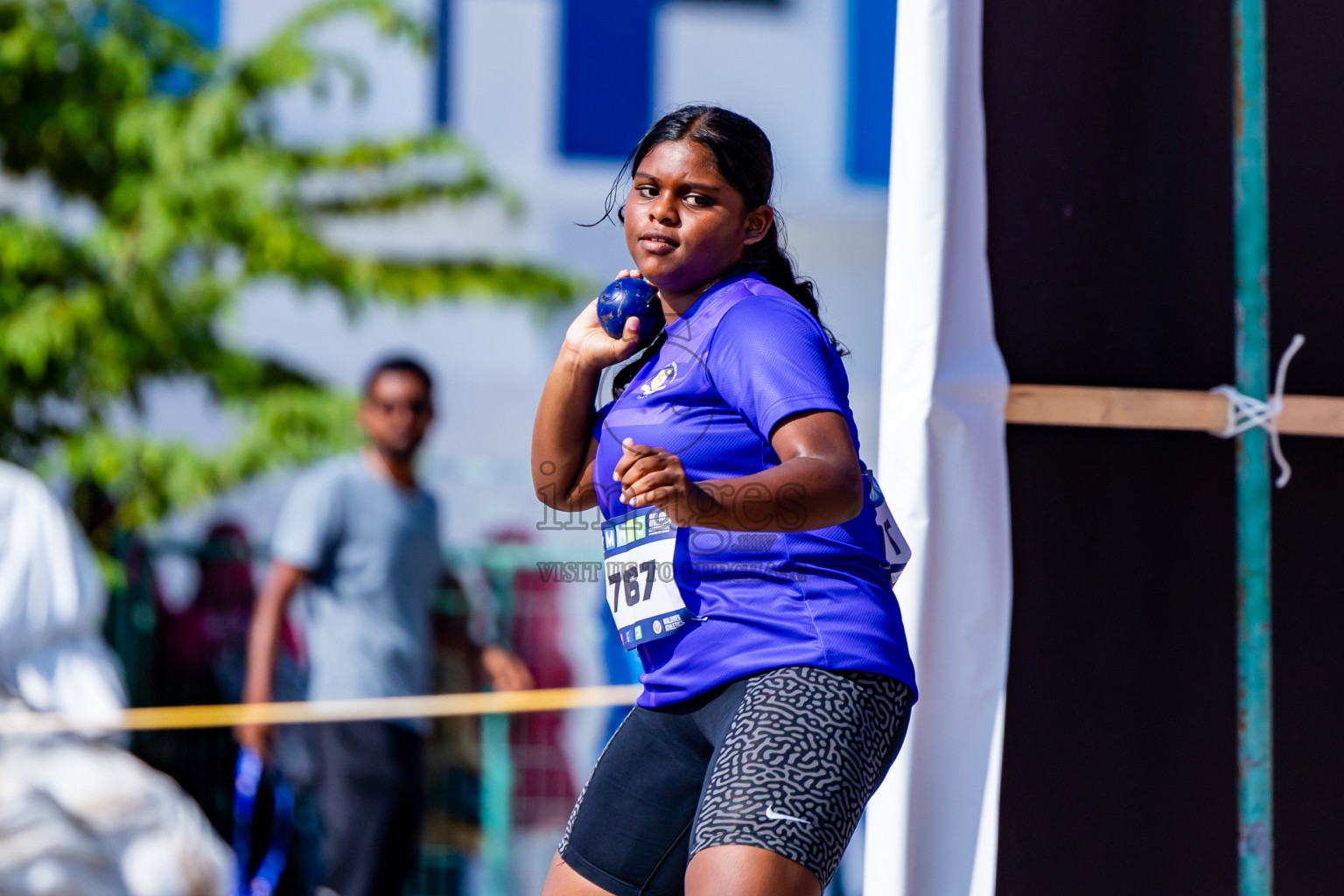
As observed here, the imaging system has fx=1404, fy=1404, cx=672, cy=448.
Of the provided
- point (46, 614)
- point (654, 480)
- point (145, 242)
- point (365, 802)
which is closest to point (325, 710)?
point (365, 802)

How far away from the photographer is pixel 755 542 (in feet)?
6.30

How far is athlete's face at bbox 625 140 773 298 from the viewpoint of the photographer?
201cm

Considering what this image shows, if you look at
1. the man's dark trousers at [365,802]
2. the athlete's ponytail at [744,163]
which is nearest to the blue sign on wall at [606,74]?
the man's dark trousers at [365,802]

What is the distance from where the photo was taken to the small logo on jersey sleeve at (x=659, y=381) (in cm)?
198

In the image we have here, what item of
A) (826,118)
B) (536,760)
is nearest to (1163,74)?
(536,760)

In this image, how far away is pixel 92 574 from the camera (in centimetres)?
458

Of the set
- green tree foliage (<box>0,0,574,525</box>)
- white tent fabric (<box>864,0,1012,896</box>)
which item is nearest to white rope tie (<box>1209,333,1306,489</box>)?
white tent fabric (<box>864,0,1012,896</box>)

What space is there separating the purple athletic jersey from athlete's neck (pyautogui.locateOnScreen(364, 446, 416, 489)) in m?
2.77

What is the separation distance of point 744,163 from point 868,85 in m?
12.8

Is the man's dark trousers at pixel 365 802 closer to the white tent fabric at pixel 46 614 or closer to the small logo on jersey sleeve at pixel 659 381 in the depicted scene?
the white tent fabric at pixel 46 614

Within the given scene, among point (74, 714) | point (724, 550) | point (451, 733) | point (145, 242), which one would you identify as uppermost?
point (145, 242)

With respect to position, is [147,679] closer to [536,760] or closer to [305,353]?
[536,760]

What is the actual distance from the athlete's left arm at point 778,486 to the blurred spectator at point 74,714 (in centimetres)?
332

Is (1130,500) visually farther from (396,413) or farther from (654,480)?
(396,413)
